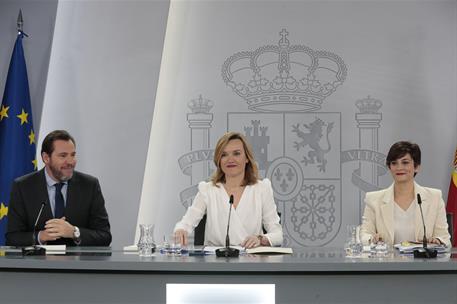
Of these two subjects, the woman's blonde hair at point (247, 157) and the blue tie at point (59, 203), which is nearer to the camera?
the blue tie at point (59, 203)

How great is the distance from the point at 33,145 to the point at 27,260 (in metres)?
2.51

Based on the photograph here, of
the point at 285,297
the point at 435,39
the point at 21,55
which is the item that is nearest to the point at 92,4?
the point at 21,55

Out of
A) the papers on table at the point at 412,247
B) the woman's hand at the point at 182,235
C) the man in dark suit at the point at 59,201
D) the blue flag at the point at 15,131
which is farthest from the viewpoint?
the blue flag at the point at 15,131

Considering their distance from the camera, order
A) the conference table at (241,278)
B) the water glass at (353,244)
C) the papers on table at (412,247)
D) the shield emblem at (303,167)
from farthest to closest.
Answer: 1. the shield emblem at (303,167)
2. the papers on table at (412,247)
3. the water glass at (353,244)
4. the conference table at (241,278)

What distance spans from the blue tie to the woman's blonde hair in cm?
86

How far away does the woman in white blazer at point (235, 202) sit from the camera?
361cm

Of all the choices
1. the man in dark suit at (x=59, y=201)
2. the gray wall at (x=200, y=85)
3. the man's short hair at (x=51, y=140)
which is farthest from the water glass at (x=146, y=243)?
the gray wall at (x=200, y=85)

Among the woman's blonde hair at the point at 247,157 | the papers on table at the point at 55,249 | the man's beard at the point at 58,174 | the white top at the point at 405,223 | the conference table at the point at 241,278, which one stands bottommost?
the conference table at the point at 241,278

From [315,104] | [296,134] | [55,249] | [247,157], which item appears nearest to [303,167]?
[296,134]

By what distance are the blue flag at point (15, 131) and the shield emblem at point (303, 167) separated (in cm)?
164

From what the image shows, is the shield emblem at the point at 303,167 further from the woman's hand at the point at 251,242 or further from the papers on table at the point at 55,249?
the papers on table at the point at 55,249

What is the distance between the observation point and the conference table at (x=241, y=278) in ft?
8.02

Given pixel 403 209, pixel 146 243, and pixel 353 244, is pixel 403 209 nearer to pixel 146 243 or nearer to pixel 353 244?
pixel 353 244

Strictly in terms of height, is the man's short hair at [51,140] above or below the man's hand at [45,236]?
above
